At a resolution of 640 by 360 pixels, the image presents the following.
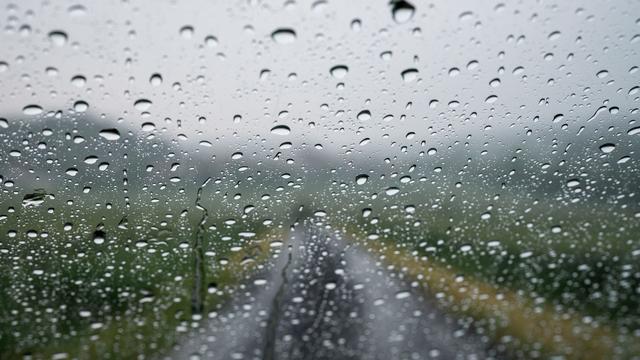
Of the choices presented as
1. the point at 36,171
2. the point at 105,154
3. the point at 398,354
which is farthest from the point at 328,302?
the point at 36,171

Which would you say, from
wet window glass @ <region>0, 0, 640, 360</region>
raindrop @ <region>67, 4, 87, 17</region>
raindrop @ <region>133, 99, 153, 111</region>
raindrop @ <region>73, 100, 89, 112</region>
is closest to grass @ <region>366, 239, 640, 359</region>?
wet window glass @ <region>0, 0, 640, 360</region>

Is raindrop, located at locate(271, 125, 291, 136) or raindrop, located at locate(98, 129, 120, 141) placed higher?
raindrop, located at locate(271, 125, 291, 136)

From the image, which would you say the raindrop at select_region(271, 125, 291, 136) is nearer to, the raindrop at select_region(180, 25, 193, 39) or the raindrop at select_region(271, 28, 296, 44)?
the raindrop at select_region(271, 28, 296, 44)

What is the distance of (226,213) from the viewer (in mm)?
3701

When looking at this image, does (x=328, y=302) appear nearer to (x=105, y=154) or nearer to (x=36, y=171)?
(x=105, y=154)

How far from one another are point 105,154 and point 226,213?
0.94 m

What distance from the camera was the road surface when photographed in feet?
7.68

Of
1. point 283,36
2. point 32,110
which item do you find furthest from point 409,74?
point 32,110

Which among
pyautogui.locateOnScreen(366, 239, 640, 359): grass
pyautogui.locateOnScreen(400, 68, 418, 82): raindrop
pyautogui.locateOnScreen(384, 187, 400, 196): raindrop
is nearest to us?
pyautogui.locateOnScreen(366, 239, 640, 359): grass

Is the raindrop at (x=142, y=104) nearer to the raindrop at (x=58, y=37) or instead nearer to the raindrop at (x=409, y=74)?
the raindrop at (x=58, y=37)

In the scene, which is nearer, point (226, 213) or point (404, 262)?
point (404, 262)

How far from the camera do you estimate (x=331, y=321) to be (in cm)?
262

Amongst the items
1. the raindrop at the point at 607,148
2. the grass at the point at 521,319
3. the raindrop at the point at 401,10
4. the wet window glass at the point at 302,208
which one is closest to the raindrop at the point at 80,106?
the wet window glass at the point at 302,208

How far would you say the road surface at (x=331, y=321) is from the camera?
2342 mm
